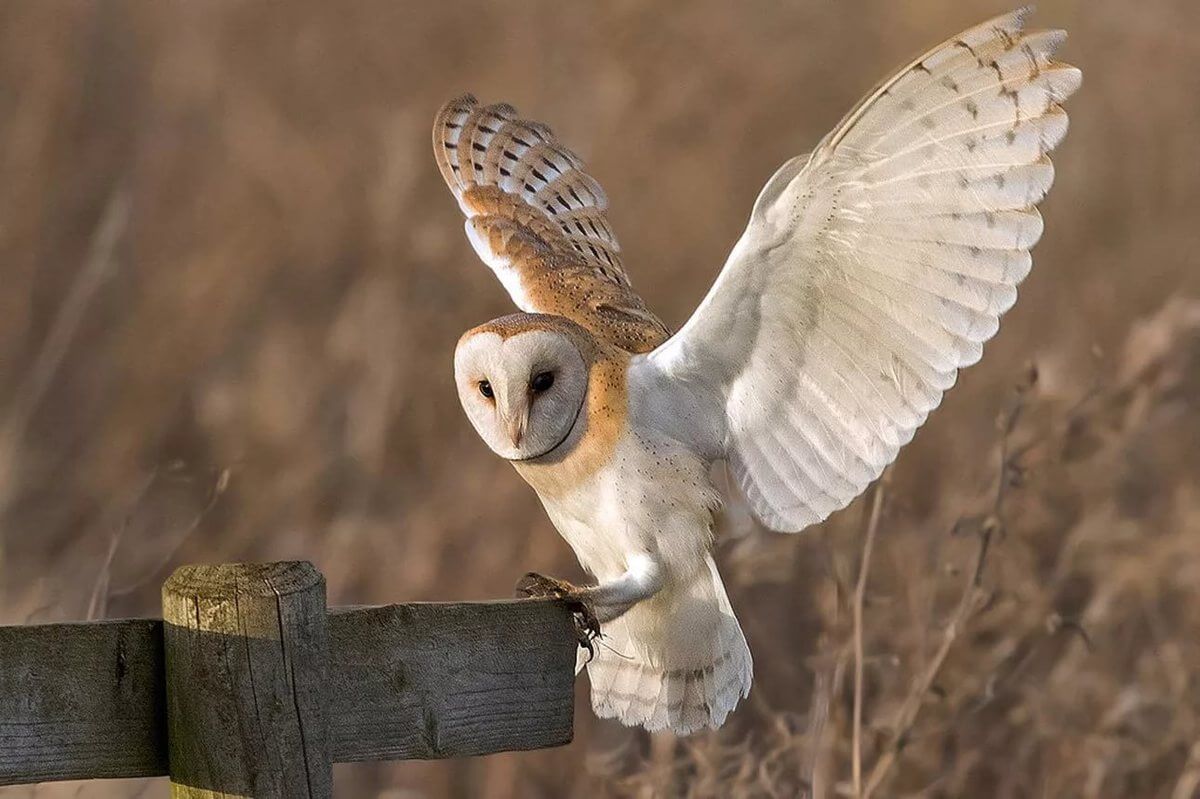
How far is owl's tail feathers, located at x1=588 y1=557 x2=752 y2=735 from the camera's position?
2.46 m

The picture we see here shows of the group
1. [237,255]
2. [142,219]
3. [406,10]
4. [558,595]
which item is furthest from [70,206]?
[558,595]

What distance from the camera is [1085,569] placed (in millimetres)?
4121

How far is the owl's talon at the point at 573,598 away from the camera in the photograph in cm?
203

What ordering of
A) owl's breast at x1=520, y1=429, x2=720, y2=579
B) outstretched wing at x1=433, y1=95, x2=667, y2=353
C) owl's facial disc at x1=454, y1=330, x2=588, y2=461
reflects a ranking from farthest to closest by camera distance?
outstretched wing at x1=433, y1=95, x2=667, y2=353, owl's breast at x1=520, y1=429, x2=720, y2=579, owl's facial disc at x1=454, y1=330, x2=588, y2=461

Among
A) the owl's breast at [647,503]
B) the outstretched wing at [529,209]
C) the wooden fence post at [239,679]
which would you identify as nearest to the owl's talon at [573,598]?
the owl's breast at [647,503]

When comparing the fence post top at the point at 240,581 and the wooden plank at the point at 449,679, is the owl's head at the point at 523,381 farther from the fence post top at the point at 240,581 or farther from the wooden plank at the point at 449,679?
the fence post top at the point at 240,581

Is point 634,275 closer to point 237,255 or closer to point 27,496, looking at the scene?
point 237,255

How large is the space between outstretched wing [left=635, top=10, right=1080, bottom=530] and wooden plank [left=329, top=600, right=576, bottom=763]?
0.52 metres

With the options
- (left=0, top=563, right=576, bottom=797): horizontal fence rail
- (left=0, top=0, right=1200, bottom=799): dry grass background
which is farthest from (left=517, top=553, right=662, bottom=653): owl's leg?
(left=0, top=0, right=1200, bottom=799): dry grass background

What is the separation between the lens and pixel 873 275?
7.19ft

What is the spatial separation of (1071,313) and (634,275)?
51.8 inches

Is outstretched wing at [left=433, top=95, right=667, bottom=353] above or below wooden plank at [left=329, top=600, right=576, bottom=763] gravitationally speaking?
above

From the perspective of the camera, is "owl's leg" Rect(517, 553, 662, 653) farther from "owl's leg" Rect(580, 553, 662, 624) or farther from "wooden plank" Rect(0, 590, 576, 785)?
"wooden plank" Rect(0, 590, 576, 785)

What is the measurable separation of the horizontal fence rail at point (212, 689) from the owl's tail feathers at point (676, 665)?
787mm
